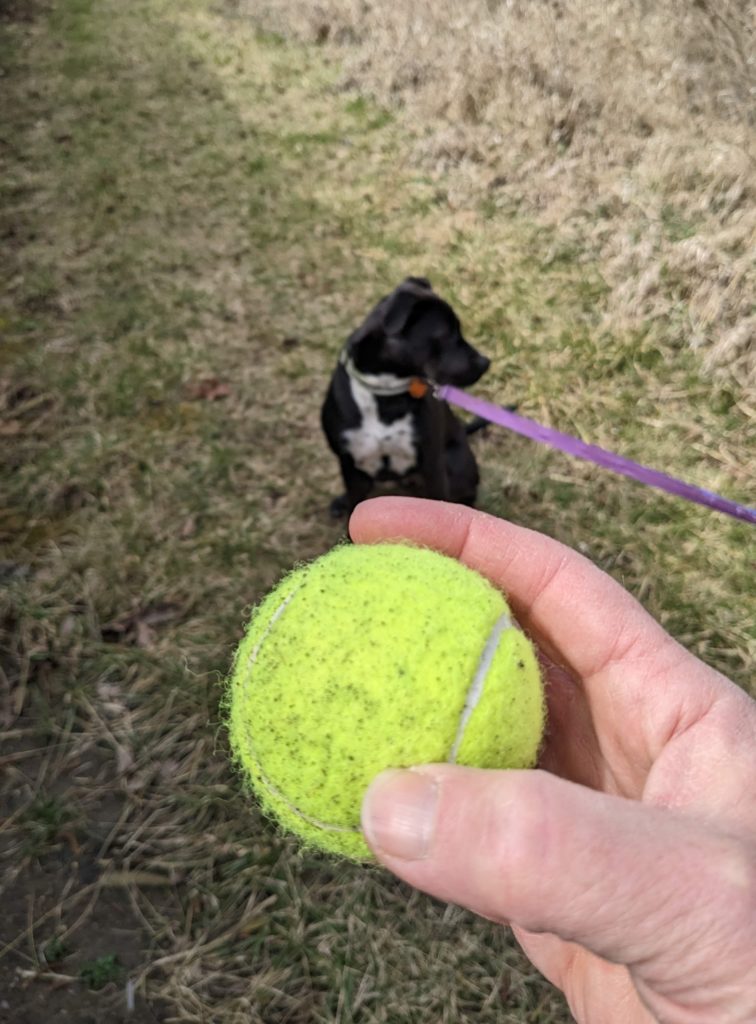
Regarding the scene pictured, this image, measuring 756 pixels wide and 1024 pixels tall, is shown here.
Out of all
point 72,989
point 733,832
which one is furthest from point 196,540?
point 733,832

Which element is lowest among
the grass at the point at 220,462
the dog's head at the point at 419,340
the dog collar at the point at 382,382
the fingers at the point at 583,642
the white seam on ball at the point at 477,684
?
the grass at the point at 220,462

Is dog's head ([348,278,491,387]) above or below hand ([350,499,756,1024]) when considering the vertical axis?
below

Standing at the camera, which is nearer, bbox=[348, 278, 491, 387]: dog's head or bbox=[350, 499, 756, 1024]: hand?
bbox=[350, 499, 756, 1024]: hand

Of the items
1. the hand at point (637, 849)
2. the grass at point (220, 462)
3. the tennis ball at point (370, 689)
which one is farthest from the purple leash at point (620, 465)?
the tennis ball at point (370, 689)

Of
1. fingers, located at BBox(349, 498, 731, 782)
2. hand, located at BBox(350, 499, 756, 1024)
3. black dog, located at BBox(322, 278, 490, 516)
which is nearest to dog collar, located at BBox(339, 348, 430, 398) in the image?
black dog, located at BBox(322, 278, 490, 516)

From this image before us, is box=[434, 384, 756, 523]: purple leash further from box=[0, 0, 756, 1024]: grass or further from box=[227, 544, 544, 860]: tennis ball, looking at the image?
box=[227, 544, 544, 860]: tennis ball

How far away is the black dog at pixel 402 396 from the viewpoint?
3.22 meters

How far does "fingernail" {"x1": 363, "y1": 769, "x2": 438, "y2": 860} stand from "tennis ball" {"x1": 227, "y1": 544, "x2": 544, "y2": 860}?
88 millimetres

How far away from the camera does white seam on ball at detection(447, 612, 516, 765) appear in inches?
50.0

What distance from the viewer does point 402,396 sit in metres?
3.34

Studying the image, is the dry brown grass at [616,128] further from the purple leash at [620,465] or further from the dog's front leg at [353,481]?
the dog's front leg at [353,481]

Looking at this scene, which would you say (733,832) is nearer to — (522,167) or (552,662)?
(552,662)

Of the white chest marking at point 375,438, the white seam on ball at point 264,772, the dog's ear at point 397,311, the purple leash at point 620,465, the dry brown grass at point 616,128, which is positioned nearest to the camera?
the white seam on ball at point 264,772

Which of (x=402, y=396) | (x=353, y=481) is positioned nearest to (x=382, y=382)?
(x=402, y=396)
